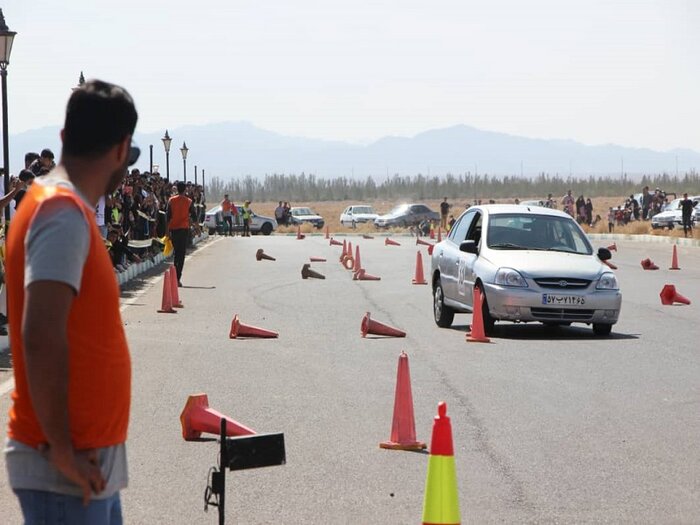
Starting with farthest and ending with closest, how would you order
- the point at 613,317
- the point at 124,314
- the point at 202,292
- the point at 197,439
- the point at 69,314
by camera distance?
1. the point at 202,292
2. the point at 124,314
3. the point at 613,317
4. the point at 197,439
5. the point at 69,314

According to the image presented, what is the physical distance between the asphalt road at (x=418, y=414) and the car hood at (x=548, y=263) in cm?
78

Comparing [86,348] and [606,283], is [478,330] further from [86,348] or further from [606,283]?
[86,348]

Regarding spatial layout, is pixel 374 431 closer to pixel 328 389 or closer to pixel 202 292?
pixel 328 389

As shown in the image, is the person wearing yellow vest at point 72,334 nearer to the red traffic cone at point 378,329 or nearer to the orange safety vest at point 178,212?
the red traffic cone at point 378,329

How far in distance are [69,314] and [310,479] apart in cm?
481

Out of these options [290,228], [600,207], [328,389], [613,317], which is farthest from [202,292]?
[600,207]

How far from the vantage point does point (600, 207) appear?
12038 centimetres

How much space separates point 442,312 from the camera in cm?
1841

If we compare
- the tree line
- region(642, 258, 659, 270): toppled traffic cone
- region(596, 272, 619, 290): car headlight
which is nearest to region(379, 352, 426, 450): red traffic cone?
region(596, 272, 619, 290): car headlight

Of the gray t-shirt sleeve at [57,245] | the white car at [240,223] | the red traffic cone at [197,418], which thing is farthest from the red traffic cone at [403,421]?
the white car at [240,223]

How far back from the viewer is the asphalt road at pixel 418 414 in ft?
24.7

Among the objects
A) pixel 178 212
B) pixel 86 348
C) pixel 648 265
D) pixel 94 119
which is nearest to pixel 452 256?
pixel 178 212

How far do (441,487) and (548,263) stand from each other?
11.2 metres

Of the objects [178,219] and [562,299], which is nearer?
[562,299]
